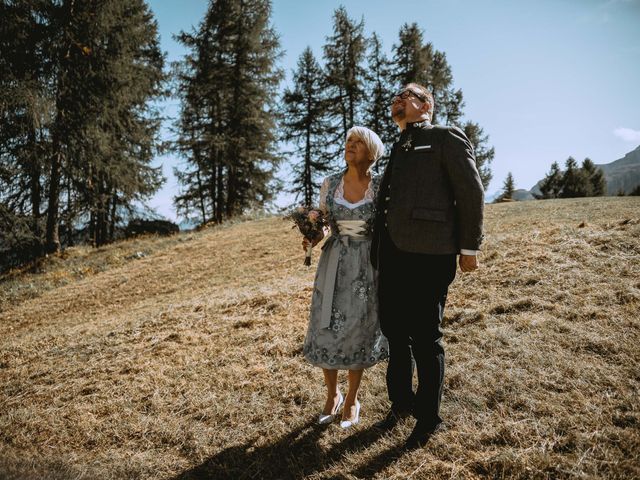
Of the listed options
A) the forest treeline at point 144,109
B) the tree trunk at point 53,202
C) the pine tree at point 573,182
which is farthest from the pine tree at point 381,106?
the pine tree at point 573,182

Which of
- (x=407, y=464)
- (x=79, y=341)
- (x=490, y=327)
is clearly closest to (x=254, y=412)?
(x=407, y=464)

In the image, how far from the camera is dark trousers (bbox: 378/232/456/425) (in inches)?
91.8

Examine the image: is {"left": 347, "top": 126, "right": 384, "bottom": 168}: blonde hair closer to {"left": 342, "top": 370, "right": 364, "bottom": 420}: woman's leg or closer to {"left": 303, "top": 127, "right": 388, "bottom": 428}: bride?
{"left": 303, "top": 127, "right": 388, "bottom": 428}: bride

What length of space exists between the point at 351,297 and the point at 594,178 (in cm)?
5531

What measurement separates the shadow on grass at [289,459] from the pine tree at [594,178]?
51.2 meters

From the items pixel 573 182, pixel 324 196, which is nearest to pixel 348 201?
pixel 324 196

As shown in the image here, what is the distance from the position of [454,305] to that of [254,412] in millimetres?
2734

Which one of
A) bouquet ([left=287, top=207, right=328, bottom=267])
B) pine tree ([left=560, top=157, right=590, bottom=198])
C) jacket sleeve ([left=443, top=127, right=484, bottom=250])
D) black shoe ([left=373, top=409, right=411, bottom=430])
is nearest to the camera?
jacket sleeve ([left=443, top=127, right=484, bottom=250])

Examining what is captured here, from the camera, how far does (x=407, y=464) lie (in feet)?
7.30

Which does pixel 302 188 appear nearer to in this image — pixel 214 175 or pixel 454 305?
pixel 214 175

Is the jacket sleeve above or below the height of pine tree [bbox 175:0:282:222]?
below

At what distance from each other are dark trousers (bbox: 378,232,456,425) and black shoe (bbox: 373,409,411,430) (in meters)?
0.28

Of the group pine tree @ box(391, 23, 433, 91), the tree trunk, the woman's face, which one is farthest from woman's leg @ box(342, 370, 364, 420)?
pine tree @ box(391, 23, 433, 91)

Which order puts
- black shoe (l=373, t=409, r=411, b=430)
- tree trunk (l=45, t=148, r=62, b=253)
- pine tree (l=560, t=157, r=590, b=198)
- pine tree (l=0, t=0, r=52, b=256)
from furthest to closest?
1. pine tree (l=560, t=157, r=590, b=198)
2. tree trunk (l=45, t=148, r=62, b=253)
3. pine tree (l=0, t=0, r=52, b=256)
4. black shoe (l=373, t=409, r=411, b=430)
